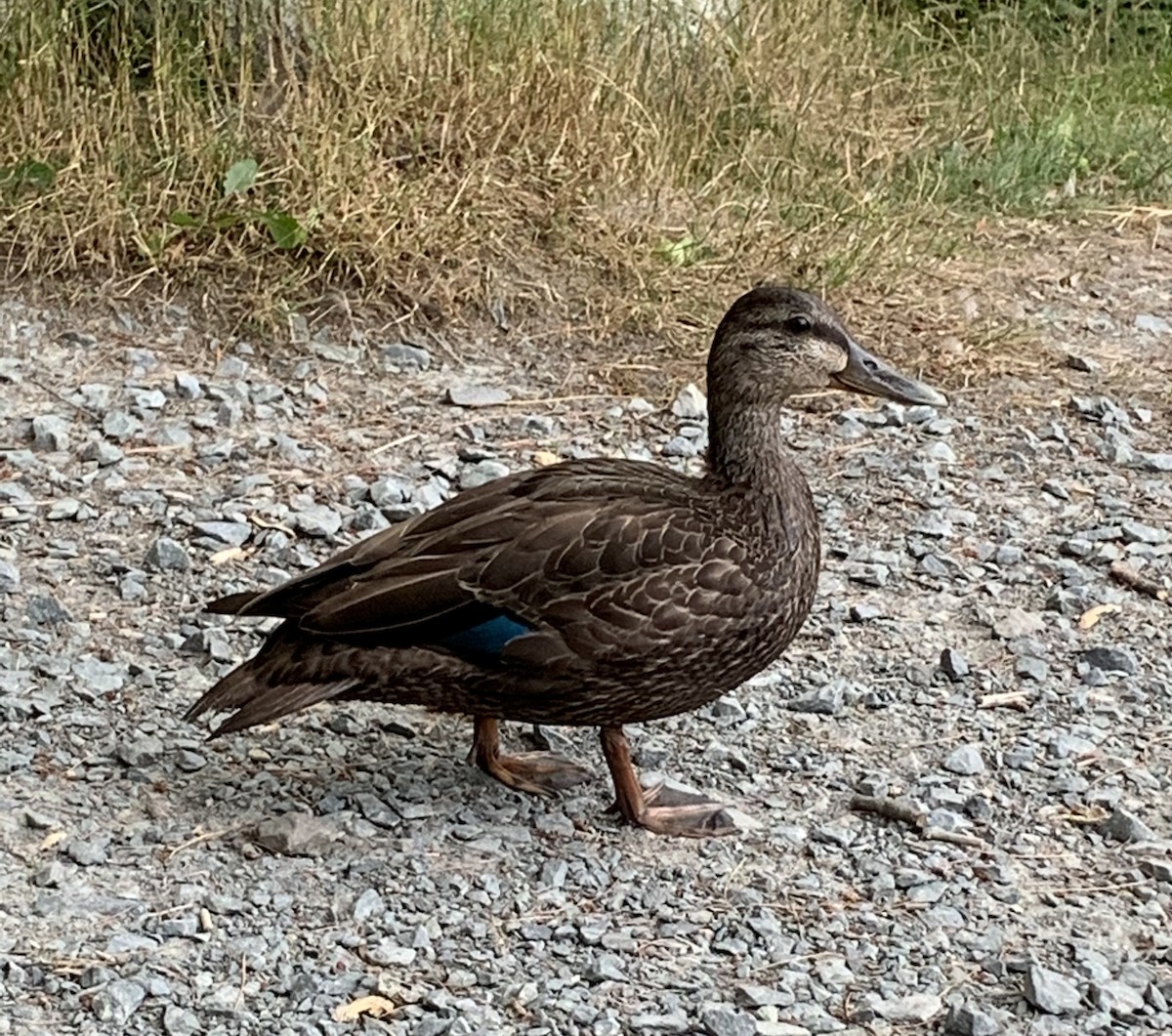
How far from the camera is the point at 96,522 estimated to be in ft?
17.6

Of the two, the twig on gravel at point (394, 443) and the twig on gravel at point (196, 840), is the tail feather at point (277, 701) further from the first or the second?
the twig on gravel at point (394, 443)

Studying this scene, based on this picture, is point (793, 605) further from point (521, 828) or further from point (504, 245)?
point (504, 245)

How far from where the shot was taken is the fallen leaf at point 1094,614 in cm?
518

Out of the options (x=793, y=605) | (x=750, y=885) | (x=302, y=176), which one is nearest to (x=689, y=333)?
(x=302, y=176)

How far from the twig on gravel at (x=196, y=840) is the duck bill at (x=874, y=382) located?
176cm

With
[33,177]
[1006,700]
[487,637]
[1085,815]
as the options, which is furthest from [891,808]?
[33,177]

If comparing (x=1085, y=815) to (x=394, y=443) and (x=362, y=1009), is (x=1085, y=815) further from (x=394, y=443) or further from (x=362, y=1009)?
(x=394, y=443)

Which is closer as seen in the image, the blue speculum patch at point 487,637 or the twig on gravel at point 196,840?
the twig on gravel at point 196,840

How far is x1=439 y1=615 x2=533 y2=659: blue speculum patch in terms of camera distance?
4039 millimetres

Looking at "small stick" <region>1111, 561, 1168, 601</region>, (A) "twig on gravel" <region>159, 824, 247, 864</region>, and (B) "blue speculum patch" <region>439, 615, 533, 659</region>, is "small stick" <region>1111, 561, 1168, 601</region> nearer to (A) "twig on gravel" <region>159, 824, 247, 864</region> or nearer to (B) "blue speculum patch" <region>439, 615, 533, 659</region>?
(B) "blue speculum patch" <region>439, 615, 533, 659</region>

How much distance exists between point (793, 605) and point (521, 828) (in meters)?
0.75

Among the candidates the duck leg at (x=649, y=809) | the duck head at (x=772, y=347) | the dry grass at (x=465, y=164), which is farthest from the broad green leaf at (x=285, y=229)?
the duck leg at (x=649, y=809)

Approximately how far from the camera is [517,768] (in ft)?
14.2

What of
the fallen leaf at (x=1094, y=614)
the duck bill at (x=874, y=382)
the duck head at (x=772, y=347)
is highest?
the duck head at (x=772, y=347)
